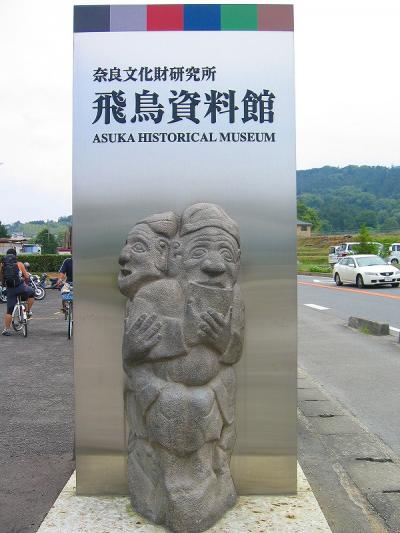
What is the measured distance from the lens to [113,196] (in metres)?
3.32

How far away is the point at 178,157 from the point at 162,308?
0.92 meters

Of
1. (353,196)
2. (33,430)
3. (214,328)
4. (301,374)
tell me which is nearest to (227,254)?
(214,328)

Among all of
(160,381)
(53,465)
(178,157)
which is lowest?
(53,465)

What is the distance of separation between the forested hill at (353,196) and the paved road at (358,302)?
53.5m

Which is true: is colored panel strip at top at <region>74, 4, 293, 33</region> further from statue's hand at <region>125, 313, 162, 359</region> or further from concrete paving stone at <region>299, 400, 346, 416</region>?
concrete paving stone at <region>299, 400, 346, 416</region>

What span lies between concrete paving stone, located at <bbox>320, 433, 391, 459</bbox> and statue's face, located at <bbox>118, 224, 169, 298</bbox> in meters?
2.34

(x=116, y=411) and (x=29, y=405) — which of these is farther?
(x=29, y=405)

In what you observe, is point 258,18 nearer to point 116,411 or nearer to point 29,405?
point 116,411

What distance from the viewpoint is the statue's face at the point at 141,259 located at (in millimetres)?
3031

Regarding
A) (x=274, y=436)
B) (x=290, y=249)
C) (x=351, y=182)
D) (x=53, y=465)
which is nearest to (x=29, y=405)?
(x=53, y=465)

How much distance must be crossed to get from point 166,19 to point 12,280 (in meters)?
8.01

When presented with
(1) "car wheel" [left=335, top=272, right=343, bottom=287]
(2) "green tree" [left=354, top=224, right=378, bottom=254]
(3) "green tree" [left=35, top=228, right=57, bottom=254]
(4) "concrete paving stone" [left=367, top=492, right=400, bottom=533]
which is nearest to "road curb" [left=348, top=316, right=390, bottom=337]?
(4) "concrete paving stone" [left=367, top=492, right=400, bottom=533]

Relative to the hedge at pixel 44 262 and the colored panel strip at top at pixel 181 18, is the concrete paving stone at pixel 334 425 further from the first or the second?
the hedge at pixel 44 262

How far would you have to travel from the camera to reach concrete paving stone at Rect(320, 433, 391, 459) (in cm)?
438
